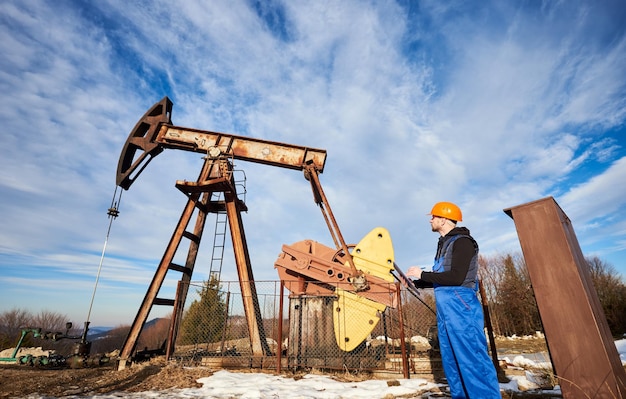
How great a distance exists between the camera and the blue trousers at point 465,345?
7.13 feet

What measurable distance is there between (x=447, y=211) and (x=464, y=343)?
1100 mm

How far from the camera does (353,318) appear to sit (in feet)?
19.5

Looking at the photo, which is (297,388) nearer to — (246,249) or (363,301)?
(363,301)

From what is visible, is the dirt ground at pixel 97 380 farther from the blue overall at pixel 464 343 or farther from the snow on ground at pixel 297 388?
the blue overall at pixel 464 343

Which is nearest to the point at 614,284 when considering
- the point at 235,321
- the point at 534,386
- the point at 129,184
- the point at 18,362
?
the point at 534,386

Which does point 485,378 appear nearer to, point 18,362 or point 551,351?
point 551,351

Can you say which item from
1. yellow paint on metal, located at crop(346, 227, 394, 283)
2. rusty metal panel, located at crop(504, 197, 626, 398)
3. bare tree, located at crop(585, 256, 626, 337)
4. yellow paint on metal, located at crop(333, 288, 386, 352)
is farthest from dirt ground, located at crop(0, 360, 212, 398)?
bare tree, located at crop(585, 256, 626, 337)

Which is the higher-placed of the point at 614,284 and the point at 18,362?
the point at 614,284

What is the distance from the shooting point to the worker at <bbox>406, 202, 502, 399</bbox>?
2186mm

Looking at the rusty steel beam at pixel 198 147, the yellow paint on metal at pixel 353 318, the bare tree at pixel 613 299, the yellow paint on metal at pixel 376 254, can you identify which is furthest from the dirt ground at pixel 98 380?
the bare tree at pixel 613 299

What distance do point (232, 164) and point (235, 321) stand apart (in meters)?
3.92

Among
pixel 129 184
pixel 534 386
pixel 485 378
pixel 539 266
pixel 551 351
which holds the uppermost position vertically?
pixel 129 184

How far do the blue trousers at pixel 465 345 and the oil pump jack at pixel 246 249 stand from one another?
11.5ft

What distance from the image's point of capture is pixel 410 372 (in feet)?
17.8
